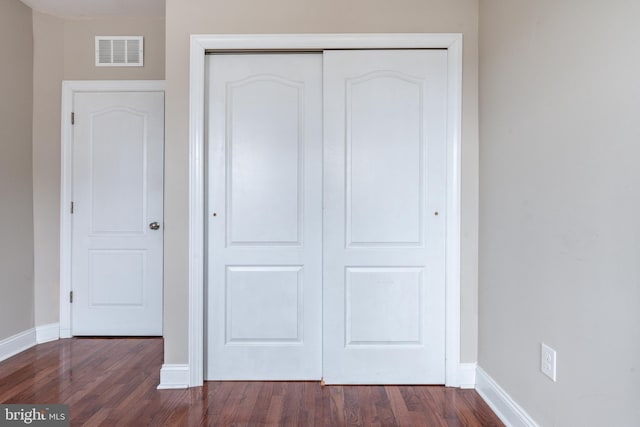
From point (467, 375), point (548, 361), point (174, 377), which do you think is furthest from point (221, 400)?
point (548, 361)

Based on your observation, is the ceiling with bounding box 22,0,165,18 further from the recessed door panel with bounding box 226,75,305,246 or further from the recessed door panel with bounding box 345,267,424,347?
the recessed door panel with bounding box 345,267,424,347

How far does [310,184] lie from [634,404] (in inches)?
68.2

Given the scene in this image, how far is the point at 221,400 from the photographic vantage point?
81.1 inches

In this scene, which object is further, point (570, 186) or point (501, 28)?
point (501, 28)

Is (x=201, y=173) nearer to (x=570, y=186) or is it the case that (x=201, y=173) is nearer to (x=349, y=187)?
(x=349, y=187)

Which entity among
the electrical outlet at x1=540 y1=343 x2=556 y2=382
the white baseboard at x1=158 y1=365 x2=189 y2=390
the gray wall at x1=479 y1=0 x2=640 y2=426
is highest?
A: the gray wall at x1=479 y1=0 x2=640 y2=426

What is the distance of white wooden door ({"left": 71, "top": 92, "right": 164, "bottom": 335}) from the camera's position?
9.99 ft

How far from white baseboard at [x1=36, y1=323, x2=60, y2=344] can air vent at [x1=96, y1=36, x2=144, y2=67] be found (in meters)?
2.20

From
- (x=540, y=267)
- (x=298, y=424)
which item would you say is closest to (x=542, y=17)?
(x=540, y=267)

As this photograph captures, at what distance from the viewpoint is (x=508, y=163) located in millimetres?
1886

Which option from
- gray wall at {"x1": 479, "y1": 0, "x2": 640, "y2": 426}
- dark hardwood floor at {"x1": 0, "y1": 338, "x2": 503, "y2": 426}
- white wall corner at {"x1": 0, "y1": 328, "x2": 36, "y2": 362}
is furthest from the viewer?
white wall corner at {"x1": 0, "y1": 328, "x2": 36, "y2": 362}

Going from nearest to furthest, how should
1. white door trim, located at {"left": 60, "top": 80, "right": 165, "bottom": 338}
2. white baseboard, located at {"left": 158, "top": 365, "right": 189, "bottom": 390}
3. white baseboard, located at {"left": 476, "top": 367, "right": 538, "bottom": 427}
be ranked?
white baseboard, located at {"left": 476, "top": 367, "right": 538, "bottom": 427}
white baseboard, located at {"left": 158, "top": 365, "right": 189, "bottom": 390}
white door trim, located at {"left": 60, "top": 80, "right": 165, "bottom": 338}

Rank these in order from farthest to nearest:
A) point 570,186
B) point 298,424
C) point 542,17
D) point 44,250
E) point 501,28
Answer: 1. point 44,250
2. point 501,28
3. point 298,424
4. point 542,17
5. point 570,186

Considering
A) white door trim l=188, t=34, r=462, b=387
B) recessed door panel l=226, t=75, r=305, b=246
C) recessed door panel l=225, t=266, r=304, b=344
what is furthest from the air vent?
recessed door panel l=225, t=266, r=304, b=344
